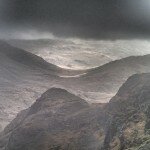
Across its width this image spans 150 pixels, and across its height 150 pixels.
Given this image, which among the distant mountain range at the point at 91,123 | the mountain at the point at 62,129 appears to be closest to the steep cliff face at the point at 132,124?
the distant mountain range at the point at 91,123

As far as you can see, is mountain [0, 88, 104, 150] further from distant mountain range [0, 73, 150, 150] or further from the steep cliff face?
the steep cliff face

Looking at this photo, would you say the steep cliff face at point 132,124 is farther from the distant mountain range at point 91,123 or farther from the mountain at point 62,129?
the mountain at point 62,129

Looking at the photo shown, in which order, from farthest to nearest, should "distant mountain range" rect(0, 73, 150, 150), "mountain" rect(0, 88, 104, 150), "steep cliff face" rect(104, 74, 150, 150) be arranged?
"mountain" rect(0, 88, 104, 150)
"distant mountain range" rect(0, 73, 150, 150)
"steep cliff face" rect(104, 74, 150, 150)

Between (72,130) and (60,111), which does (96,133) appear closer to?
(72,130)

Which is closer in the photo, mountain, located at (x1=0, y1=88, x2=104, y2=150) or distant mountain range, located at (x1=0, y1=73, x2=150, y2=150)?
distant mountain range, located at (x1=0, y1=73, x2=150, y2=150)

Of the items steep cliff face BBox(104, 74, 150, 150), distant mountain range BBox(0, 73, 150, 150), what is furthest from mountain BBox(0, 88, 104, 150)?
steep cliff face BBox(104, 74, 150, 150)

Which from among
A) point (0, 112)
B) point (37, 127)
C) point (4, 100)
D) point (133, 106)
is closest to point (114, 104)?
point (133, 106)
